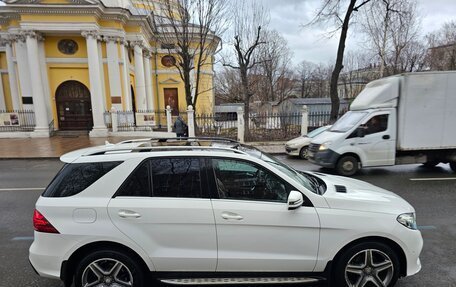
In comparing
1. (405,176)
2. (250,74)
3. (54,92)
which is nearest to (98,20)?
(54,92)

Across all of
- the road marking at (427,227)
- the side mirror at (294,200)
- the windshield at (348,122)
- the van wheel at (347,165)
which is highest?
the windshield at (348,122)

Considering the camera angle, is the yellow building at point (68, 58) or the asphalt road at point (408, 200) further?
the yellow building at point (68, 58)

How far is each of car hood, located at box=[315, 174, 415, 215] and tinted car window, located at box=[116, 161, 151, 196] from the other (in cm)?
182

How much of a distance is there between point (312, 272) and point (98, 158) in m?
2.48

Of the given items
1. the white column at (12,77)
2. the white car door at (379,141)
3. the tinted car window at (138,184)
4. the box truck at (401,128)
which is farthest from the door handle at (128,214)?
the white column at (12,77)

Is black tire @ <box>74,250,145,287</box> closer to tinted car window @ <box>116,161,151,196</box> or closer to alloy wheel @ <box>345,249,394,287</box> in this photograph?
tinted car window @ <box>116,161,151,196</box>

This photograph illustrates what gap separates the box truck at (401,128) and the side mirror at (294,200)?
19.6ft

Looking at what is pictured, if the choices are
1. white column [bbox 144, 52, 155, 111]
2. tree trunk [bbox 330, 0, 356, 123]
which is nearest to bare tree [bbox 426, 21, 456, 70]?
tree trunk [bbox 330, 0, 356, 123]

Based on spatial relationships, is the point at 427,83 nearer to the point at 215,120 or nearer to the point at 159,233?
the point at 159,233

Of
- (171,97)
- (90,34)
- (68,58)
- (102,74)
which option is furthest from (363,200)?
(171,97)

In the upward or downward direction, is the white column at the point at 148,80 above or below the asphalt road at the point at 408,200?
above

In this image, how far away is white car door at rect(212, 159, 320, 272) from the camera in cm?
265

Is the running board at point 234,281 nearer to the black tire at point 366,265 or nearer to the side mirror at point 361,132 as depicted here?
the black tire at point 366,265

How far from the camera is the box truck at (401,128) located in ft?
25.4
